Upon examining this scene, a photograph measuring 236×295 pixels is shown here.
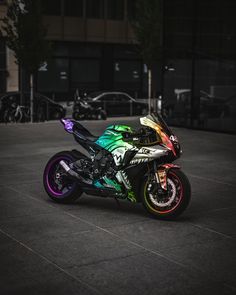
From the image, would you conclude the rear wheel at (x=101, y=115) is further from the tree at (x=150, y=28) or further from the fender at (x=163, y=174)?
the fender at (x=163, y=174)

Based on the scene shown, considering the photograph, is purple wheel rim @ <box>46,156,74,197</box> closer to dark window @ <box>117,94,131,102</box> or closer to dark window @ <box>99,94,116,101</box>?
dark window @ <box>99,94,116,101</box>

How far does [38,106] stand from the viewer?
78.3ft

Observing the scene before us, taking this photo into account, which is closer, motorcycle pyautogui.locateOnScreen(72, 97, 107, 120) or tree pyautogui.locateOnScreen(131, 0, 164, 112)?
motorcycle pyautogui.locateOnScreen(72, 97, 107, 120)

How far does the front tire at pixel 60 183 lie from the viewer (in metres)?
8.38

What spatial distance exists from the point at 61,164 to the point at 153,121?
Answer: 1.68 meters

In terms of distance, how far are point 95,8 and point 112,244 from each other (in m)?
33.0

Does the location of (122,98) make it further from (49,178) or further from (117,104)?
(49,178)

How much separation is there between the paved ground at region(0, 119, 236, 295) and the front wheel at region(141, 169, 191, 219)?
0.49 ft

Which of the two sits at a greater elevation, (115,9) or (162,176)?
(115,9)

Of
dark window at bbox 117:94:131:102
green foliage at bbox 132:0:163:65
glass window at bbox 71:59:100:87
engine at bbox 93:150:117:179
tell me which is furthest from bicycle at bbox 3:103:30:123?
glass window at bbox 71:59:100:87

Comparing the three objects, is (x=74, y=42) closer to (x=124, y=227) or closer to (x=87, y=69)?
(x=87, y=69)

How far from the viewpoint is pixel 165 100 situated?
2072 cm

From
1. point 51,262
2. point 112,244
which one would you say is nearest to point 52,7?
point 112,244

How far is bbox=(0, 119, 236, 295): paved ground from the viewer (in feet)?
17.5
